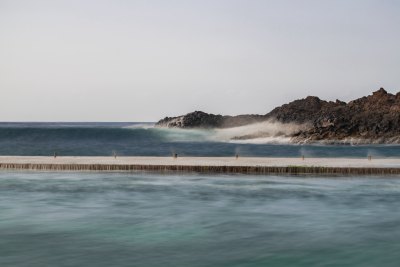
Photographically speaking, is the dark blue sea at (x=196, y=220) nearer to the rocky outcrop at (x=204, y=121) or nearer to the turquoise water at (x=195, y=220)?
the turquoise water at (x=195, y=220)

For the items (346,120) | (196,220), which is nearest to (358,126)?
(346,120)

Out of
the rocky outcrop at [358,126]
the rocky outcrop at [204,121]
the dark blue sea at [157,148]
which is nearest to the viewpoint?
the dark blue sea at [157,148]

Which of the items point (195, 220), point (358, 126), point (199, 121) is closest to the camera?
point (195, 220)

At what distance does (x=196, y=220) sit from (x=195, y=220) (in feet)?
0.12

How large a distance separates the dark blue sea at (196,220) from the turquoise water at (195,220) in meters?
0.04

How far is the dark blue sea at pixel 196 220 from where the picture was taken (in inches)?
712

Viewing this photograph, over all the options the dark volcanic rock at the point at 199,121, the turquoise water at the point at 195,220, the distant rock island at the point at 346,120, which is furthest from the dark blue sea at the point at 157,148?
the dark volcanic rock at the point at 199,121

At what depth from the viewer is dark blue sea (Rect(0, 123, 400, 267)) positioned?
18.1 m

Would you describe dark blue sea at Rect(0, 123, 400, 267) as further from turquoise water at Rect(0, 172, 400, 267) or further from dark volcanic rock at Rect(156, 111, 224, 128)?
dark volcanic rock at Rect(156, 111, 224, 128)

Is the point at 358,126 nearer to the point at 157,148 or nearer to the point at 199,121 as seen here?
the point at 157,148

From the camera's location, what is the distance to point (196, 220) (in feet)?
77.3

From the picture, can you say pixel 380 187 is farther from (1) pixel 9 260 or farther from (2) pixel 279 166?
(1) pixel 9 260

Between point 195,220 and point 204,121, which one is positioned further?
point 204,121

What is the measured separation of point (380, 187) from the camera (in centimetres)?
2984
